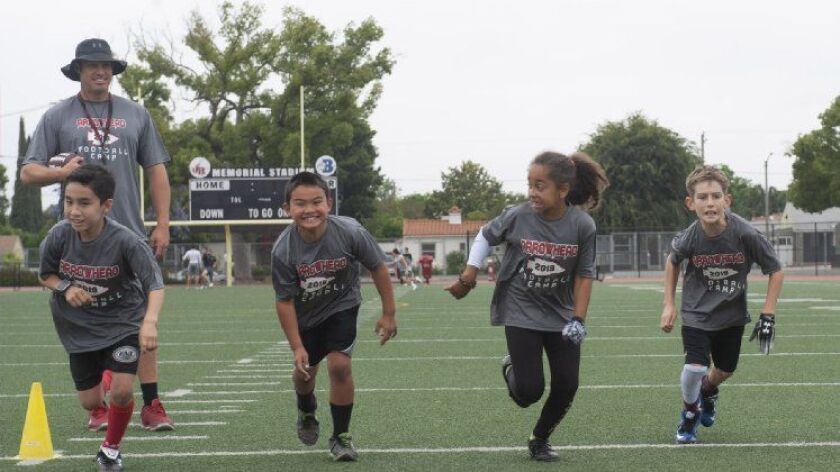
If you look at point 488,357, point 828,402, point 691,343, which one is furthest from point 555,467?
point 488,357

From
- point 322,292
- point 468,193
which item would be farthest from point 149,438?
point 468,193

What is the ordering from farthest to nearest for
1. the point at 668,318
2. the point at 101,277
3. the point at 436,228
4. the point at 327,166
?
the point at 436,228 < the point at 327,166 < the point at 668,318 < the point at 101,277

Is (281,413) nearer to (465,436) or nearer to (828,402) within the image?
(465,436)

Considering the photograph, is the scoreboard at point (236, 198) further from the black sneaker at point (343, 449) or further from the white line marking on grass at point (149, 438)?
the black sneaker at point (343, 449)

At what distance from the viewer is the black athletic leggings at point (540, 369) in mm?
5840

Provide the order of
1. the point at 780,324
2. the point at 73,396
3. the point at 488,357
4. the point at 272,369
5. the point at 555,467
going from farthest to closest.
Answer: the point at 780,324 → the point at 488,357 → the point at 272,369 → the point at 73,396 → the point at 555,467

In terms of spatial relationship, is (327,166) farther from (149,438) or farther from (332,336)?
(332,336)

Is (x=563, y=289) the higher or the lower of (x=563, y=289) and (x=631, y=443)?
the higher

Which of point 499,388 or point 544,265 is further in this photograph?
point 499,388

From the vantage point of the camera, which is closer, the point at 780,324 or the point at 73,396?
the point at 73,396

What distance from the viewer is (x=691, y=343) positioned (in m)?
6.53

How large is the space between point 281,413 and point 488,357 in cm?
430

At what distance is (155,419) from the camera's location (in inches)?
269

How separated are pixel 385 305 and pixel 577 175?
45.9 inches
